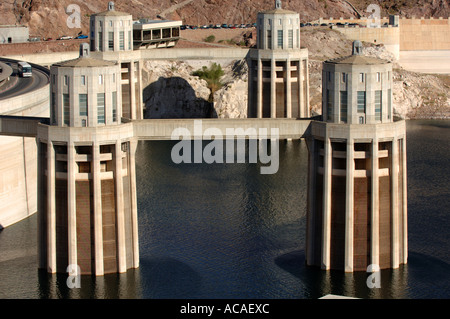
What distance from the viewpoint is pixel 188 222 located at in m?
106

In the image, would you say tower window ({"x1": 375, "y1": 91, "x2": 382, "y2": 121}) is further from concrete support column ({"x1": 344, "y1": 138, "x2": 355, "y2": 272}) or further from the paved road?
the paved road

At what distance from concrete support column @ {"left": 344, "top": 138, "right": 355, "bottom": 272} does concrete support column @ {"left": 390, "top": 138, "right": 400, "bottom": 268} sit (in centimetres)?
348

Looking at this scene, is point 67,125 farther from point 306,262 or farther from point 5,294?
point 306,262

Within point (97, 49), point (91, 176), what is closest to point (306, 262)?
point (91, 176)

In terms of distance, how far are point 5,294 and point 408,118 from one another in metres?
109

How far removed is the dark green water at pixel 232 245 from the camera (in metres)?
86.9

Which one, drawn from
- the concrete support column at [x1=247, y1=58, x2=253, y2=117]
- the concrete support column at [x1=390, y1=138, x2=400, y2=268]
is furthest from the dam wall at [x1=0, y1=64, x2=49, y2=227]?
the concrete support column at [x1=247, y1=58, x2=253, y2=117]

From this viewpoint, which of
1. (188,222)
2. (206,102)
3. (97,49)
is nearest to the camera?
(188,222)

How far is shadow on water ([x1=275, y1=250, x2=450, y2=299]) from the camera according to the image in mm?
85875

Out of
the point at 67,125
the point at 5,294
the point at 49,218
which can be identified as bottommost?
the point at 5,294

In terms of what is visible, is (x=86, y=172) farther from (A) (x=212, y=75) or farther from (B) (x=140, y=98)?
(A) (x=212, y=75)

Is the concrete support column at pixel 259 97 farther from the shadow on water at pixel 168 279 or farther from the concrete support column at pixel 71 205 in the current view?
the concrete support column at pixel 71 205

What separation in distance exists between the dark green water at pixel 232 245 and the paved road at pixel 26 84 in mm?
14399

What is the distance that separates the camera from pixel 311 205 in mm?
92375
